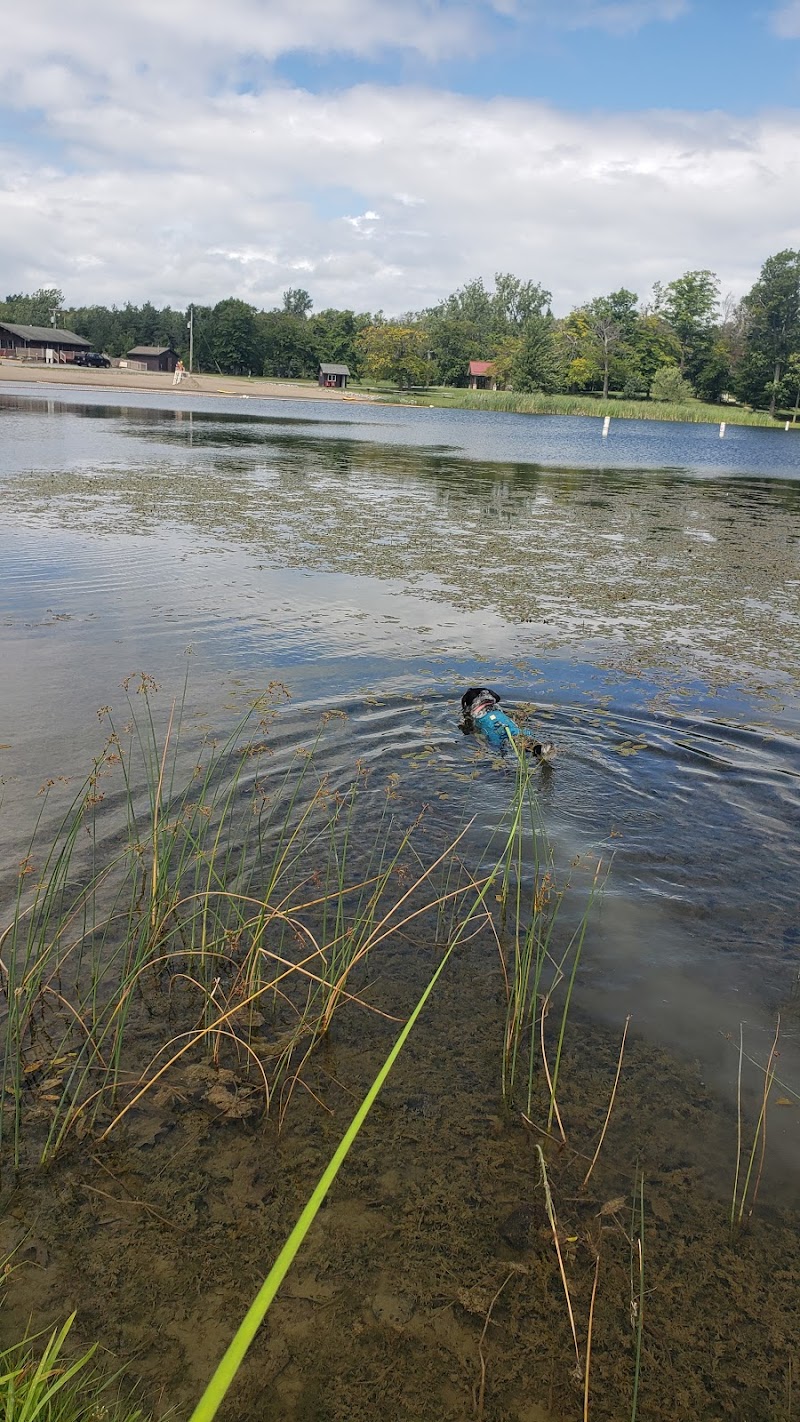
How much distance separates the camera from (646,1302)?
2.39 metres

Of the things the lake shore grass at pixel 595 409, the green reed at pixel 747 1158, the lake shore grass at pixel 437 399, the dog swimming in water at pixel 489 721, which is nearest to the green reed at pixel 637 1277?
the green reed at pixel 747 1158

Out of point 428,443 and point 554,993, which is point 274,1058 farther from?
point 428,443

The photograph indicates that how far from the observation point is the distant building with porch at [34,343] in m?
92.3

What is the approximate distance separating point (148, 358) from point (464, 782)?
112m

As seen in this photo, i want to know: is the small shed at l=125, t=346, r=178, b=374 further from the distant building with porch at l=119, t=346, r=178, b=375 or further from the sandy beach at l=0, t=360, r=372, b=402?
the sandy beach at l=0, t=360, r=372, b=402

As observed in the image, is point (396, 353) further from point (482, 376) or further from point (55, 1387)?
point (55, 1387)

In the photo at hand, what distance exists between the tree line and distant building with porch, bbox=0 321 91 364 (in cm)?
1854

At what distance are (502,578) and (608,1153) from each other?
30.3 ft

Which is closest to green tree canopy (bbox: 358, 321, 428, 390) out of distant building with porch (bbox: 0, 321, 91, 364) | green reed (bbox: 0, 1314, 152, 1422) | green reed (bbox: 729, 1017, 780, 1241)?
distant building with porch (bbox: 0, 321, 91, 364)

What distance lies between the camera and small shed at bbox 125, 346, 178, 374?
104 metres

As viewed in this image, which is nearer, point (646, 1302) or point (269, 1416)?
point (269, 1416)

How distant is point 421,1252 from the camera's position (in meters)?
2.48

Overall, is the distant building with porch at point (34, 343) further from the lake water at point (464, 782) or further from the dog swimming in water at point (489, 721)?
the dog swimming in water at point (489, 721)

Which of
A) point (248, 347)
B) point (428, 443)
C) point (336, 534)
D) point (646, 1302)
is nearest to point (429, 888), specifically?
point (646, 1302)
